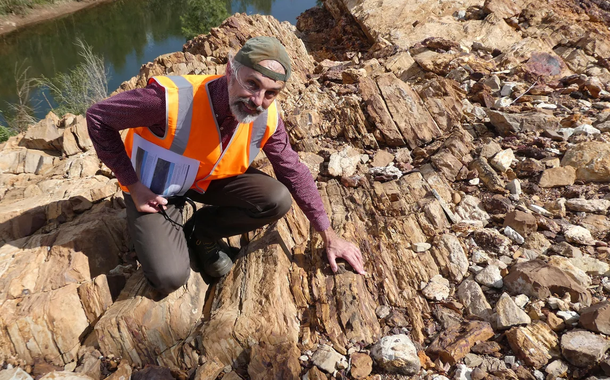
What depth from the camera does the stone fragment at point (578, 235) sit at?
108 inches

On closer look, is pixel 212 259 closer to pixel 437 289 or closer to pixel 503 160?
pixel 437 289

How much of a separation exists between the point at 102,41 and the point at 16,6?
5820 mm

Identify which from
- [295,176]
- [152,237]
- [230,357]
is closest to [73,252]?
[152,237]

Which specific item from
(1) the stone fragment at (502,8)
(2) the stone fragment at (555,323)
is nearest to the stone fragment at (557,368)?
(2) the stone fragment at (555,323)

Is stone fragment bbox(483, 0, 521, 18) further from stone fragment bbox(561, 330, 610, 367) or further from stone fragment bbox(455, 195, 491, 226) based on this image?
stone fragment bbox(561, 330, 610, 367)

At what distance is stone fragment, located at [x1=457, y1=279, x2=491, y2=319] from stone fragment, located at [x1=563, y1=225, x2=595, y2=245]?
33.0 inches

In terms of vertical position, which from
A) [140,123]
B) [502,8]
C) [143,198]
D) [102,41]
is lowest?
[102,41]

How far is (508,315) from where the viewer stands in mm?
2277

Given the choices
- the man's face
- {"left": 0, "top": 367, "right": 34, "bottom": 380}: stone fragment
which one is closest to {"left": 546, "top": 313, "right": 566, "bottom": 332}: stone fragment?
the man's face

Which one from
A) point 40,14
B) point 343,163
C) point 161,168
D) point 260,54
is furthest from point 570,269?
point 40,14

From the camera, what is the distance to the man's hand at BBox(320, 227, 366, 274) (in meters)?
2.65

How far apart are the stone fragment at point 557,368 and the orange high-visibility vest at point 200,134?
203 cm

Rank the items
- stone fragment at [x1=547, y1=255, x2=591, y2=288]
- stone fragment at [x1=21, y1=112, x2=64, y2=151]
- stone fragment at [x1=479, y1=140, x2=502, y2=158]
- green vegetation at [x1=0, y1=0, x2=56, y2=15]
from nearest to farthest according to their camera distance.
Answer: stone fragment at [x1=547, y1=255, x2=591, y2=288]
stone fragment at [x1=479, y1=140, x2=502, y2=158]
stone fragment at [x1=21, y1=112, x2=64, y2=151]
green vegetation at [x1=0, y1=0, x2=56, y2=15]

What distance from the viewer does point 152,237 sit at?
8.50 ft
